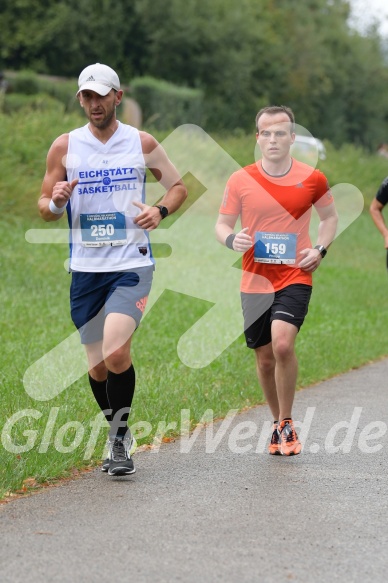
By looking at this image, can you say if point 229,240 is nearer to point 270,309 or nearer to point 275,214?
point 275,214

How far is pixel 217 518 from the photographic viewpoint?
18.4 feet

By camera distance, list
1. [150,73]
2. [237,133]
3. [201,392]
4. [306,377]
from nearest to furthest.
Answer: [201,392], [306,377], [237,133], [150,73]

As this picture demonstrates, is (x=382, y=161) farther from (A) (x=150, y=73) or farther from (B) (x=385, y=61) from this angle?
(B) (x=385, y=61)

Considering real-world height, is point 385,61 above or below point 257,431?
above

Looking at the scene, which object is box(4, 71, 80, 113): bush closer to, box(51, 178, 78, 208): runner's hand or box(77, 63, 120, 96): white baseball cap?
box(77, 63, 120, 96): white baseball cap

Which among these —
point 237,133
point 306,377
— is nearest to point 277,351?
point 306,377

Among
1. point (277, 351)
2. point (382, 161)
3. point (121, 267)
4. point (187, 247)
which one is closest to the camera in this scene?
point (121, 267)

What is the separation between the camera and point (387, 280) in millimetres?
21016

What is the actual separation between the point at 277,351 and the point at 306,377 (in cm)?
367

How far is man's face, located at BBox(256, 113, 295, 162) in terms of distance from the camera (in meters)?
7.27

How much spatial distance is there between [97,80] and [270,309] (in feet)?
5.97

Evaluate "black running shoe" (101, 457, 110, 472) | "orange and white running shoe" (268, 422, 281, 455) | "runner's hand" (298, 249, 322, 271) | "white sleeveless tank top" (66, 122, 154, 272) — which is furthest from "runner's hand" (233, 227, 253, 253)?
"black running shoe" (101, 457, 110, 472)

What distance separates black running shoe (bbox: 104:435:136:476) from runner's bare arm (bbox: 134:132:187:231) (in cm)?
119

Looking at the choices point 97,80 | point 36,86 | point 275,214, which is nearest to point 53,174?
point 97,80
